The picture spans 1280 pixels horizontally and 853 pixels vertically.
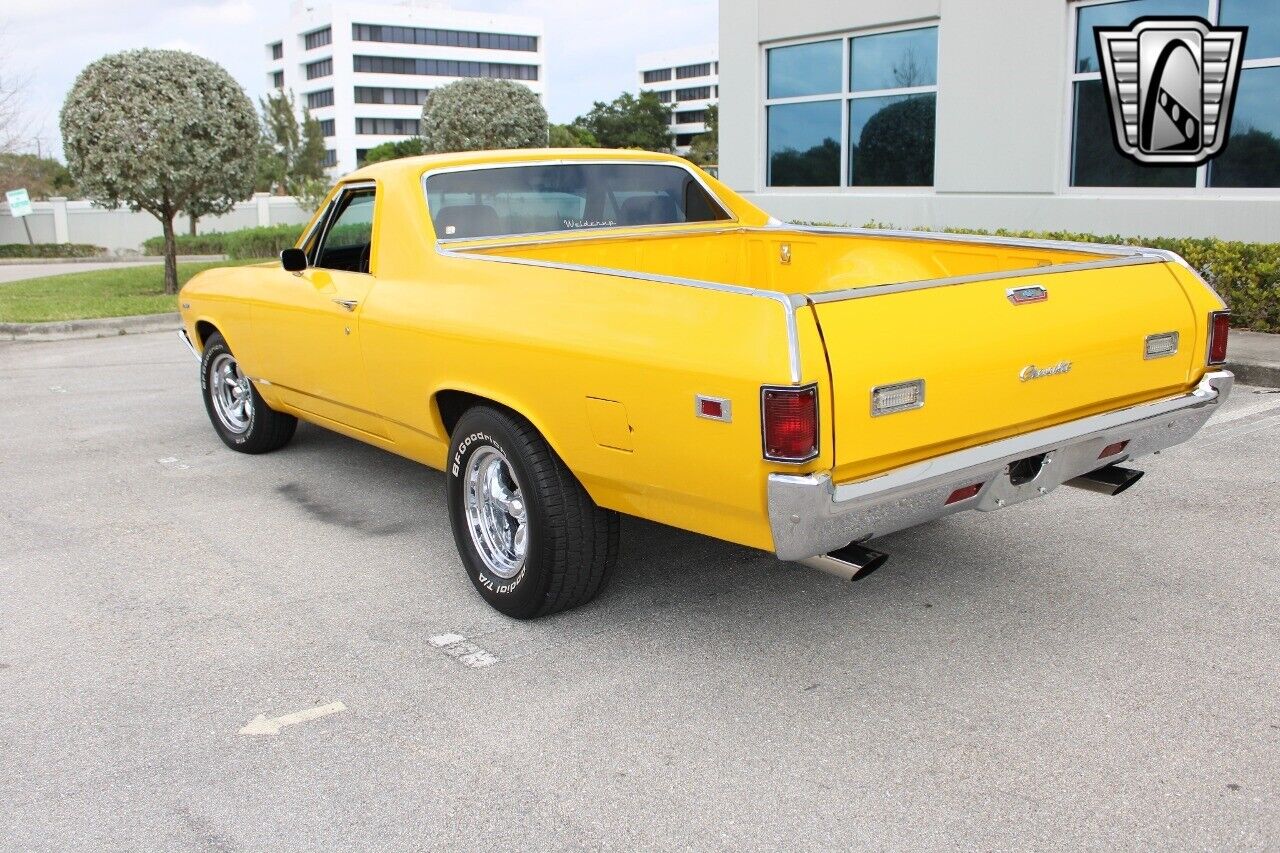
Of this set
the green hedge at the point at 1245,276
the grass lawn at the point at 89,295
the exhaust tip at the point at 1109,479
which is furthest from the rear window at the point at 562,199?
the grass lawn at the point at 89,295

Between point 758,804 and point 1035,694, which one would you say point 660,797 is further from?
point 1035,694

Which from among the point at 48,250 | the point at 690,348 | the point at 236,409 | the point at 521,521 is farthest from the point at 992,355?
the point at 48,250

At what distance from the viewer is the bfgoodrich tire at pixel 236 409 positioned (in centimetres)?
694

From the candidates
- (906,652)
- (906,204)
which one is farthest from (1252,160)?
(906,652)

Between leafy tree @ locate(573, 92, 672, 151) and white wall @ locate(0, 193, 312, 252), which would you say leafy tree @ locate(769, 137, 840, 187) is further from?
leafy tree @ locate(573, 92, 672, 151)

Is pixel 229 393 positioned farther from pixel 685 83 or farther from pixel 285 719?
pixel 685 83

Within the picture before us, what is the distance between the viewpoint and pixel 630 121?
9981 cm

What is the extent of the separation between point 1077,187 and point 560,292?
10.3m

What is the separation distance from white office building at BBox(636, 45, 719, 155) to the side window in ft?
369

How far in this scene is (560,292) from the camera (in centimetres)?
410

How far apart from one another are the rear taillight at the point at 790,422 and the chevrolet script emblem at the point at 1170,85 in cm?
1028

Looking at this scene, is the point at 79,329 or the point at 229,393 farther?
the point at 79,329

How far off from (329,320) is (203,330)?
224 centimetres

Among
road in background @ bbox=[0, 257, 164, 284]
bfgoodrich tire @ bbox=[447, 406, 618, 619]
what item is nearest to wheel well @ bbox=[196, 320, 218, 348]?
bfgoodrich tire @ bbox=[447, 406, 618, 619]
